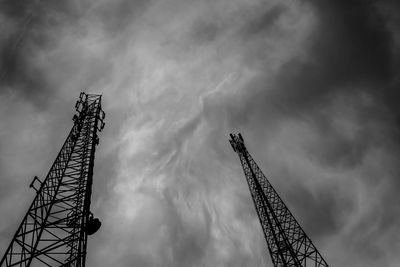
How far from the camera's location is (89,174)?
1625cm

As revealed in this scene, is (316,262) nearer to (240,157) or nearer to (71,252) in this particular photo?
(240,157)

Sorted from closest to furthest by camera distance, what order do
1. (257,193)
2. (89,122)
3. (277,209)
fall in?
(89,122) → (277,209) → (257,193)

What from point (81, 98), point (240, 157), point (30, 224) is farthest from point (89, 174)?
point (240, 157)

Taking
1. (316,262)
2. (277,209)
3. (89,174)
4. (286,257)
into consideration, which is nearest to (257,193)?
(277,209)

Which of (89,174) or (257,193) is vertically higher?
(257,193)

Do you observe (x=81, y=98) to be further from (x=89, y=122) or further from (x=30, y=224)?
(x=30, y=224)

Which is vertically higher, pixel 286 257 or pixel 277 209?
pixel 277 209

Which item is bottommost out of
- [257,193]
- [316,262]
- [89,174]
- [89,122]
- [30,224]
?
[316,262]

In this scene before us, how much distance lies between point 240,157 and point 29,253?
80.2ft

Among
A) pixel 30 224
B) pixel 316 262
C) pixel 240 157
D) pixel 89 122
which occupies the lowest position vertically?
pixel 316 262

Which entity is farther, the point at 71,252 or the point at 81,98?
the point at 81,98

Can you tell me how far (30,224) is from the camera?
12789 mm

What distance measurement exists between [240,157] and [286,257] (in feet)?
43.6

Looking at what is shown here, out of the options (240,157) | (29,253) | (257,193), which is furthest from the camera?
(240,157)
